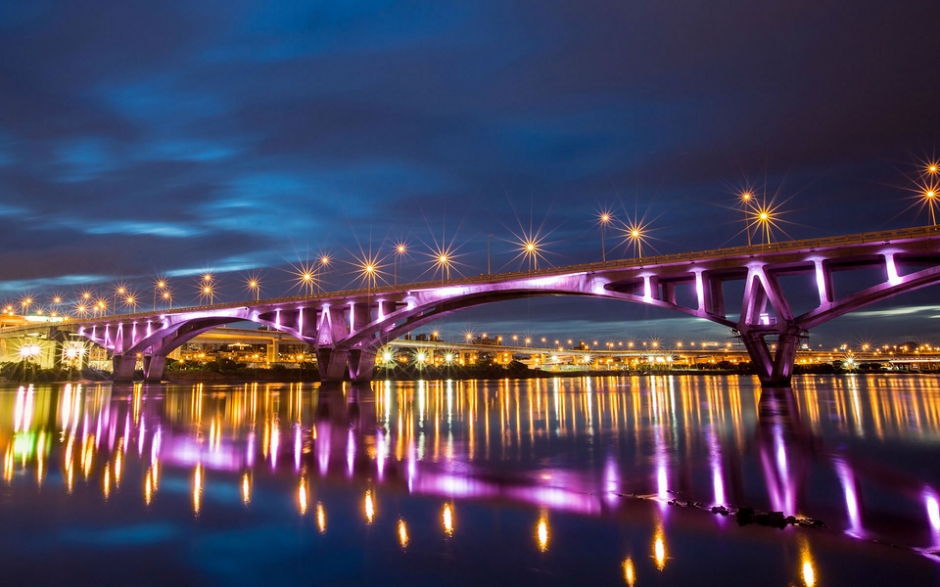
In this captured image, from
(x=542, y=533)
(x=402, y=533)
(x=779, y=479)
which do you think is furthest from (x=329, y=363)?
(x=542, y=533)

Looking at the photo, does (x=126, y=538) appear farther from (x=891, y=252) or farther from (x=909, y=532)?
(x=891, y=252)

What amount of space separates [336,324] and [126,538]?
65.0 m

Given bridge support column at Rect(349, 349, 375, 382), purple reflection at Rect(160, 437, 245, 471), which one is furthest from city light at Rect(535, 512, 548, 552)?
bridge support column at Rect(349, 349, 375, 382)

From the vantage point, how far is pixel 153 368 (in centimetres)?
9394

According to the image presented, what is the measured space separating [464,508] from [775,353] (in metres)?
45.3

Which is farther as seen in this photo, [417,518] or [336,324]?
[336,324]

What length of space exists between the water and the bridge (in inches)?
1075

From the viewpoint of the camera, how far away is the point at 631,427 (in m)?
21.9

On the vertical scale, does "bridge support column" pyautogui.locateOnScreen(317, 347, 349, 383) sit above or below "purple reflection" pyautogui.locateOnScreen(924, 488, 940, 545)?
above

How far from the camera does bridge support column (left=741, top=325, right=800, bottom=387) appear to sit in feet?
148

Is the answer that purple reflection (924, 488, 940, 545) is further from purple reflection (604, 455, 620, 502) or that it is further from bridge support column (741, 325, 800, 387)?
bridge support column (741, 325, 800, 387)

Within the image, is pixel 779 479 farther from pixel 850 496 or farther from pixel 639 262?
pixel 639 262

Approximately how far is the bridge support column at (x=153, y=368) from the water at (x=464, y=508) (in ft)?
275

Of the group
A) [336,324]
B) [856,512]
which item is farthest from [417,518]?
[336,324]
